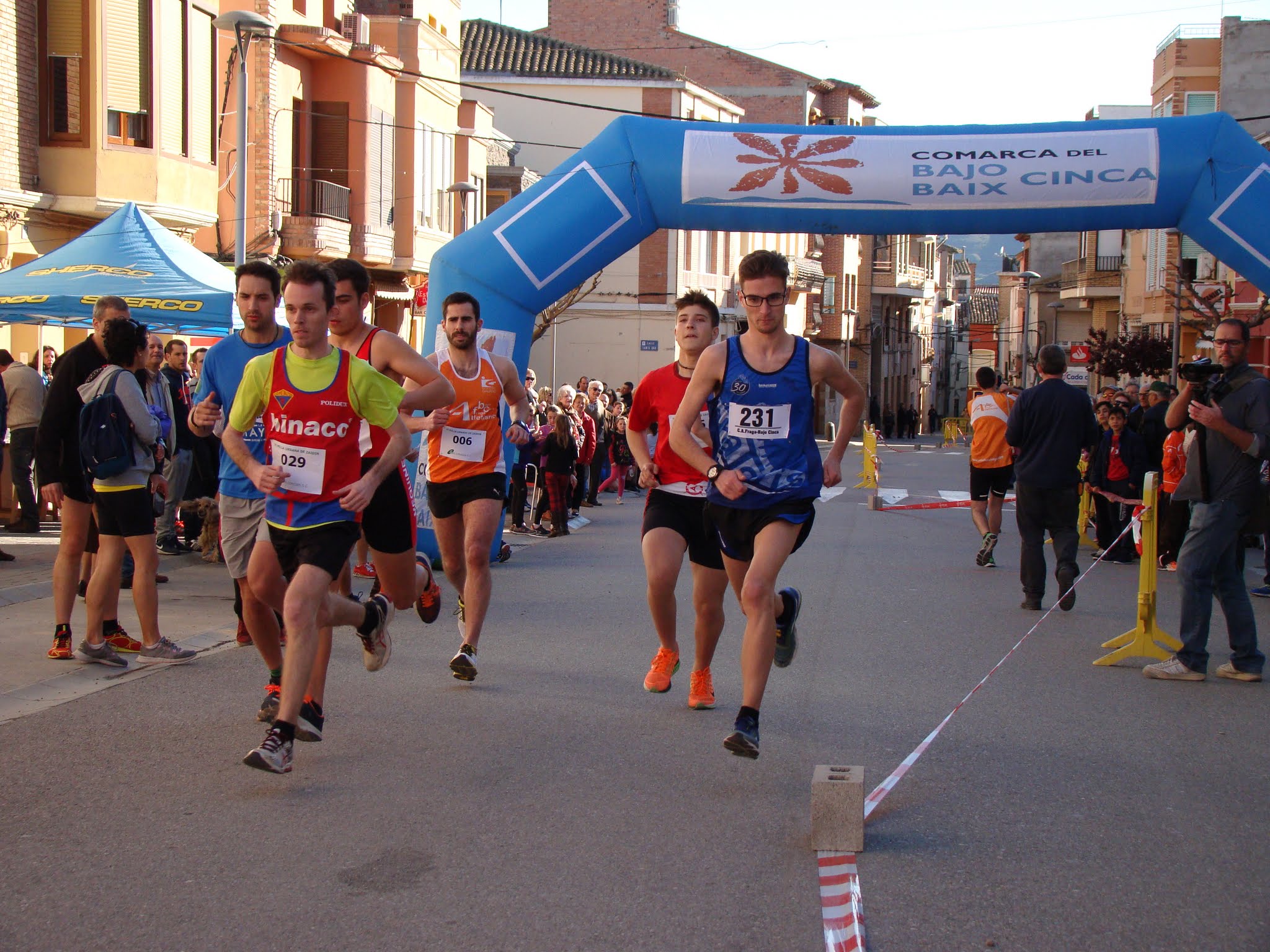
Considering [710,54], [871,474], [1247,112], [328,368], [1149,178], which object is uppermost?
[710,54]

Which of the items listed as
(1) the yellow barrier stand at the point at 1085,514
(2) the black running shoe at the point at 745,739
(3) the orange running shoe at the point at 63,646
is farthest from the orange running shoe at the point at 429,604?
(1) the yellow barrier stand at the point at 1085,514

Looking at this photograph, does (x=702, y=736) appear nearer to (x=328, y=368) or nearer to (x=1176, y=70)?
(x=328, y=368)

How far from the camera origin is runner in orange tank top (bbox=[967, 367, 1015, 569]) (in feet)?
44.6

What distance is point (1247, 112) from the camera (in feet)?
126

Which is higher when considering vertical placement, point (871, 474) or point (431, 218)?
point (431, 218)

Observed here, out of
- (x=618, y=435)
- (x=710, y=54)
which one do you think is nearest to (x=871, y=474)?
(x=618, y=435)

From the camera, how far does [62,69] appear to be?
62.6 feet

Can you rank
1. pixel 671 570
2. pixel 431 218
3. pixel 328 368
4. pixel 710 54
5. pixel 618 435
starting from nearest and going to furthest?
pixel 328 368 < pixel 671 570 < pixel 618 435 < pixel 431 218 < pixel 710 54

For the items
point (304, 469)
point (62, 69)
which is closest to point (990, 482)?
point (304, 469)

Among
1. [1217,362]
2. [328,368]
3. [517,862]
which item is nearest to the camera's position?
[517,862]

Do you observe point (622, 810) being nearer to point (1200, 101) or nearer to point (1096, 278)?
point (1200, 101)

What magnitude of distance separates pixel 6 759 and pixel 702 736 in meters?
2.83

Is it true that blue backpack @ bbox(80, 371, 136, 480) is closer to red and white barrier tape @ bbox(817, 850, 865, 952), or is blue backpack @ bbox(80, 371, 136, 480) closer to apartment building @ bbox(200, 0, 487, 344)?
red and white barrier tape @ bbox(817, 850, 865, 952)

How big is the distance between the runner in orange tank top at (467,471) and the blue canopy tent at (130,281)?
556 cm
